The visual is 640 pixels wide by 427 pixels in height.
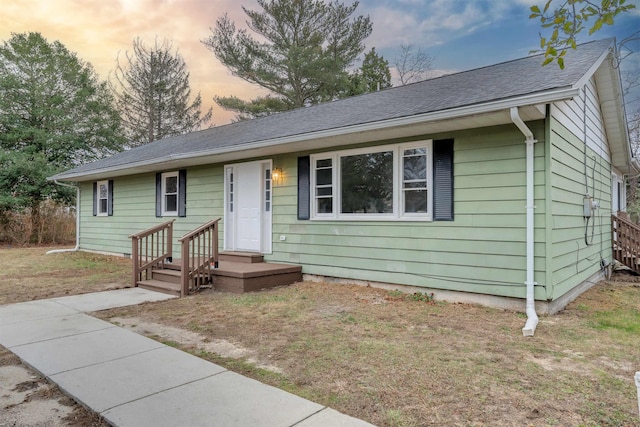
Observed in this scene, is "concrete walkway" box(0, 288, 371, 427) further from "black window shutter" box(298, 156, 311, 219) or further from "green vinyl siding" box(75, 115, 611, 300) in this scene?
"black window shutter" box(298, 156, 311, 219)

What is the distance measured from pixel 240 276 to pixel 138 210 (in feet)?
19.1

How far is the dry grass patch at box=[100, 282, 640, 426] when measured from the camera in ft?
7.55

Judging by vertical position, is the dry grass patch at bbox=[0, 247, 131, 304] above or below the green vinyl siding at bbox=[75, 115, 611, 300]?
below

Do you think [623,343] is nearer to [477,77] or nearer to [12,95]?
[477,77]

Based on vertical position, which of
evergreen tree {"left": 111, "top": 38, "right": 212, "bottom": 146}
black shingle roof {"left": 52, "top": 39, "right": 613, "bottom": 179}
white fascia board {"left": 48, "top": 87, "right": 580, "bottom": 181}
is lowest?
white fascia board {"left": 48, "top": 87, "right": 580, "bottom": 181}

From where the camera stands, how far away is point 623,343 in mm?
3535

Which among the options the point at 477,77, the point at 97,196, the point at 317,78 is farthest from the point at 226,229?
the point at 317,78

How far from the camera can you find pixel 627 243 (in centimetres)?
762

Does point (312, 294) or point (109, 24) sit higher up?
point (109, 24)

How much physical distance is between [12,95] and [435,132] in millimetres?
17817

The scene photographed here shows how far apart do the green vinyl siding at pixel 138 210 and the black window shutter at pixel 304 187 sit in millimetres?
2112

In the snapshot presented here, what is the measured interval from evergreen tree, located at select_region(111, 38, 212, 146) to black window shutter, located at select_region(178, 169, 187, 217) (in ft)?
47.3

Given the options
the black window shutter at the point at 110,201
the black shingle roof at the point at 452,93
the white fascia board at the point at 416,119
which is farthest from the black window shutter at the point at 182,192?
the black window shutter at the point at 110,201

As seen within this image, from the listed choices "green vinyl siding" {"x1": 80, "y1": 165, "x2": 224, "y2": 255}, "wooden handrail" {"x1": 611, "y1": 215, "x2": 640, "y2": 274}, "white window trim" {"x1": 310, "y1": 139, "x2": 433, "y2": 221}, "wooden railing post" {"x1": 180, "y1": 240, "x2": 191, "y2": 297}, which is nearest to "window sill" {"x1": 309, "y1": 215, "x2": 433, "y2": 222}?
"white window trim" {"x1": 310, "y1": 139, "x2": 433, "y2": 221}
